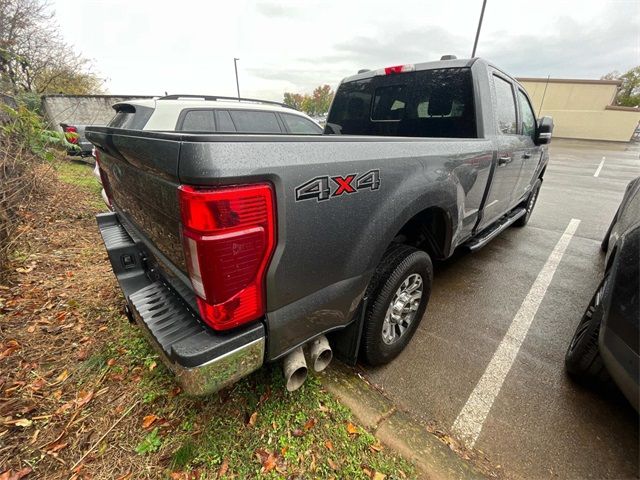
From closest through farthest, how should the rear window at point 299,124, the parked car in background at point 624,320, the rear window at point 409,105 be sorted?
the parked car in background at point 624,320 → the rear window at point 409,105 → the rear window at point 299,124

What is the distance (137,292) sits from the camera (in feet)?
5.53

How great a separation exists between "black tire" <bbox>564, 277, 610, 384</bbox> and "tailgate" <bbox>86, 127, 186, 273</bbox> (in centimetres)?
234

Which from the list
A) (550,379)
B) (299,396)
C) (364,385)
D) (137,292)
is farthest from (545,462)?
(137,292)

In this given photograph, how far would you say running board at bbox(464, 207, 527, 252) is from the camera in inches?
119

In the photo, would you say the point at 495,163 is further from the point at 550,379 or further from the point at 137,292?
the point at 137,292

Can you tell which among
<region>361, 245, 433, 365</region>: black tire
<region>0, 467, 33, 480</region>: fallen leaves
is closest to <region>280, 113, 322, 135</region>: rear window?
<region>361, 245, 433, 365</region>: black tire

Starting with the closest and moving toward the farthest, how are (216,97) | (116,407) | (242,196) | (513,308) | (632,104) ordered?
(242,196) → (116,407) → (513,308) → (216,97) → (632,104)

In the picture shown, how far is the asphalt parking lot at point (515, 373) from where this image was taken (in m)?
1.70

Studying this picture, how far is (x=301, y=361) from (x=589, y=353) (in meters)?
1.85

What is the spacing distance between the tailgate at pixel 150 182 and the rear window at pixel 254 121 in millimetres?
2972

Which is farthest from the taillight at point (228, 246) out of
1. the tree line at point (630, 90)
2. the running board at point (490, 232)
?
the tree line at point (630, 90)

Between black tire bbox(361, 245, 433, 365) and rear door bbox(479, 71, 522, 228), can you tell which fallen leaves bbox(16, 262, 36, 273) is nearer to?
black tire bbox(361, 245, 433, 365)

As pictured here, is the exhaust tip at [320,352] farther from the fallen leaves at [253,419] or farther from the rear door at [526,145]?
the rear door at [526,145]

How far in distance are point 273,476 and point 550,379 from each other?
1987 millimetres
